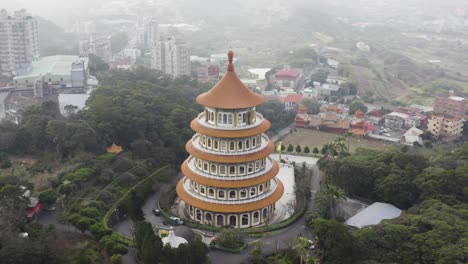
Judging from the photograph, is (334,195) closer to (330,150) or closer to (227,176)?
(227,176)

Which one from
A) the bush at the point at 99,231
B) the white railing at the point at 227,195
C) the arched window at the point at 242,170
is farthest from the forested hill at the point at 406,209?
the bush at the point at 99,231

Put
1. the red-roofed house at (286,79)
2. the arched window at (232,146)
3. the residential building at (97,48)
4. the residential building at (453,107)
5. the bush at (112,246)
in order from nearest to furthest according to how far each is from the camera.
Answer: the bush at (112,246)
the arched window at (232,146)
the residential building at (453,107)
the red-roofed house at (286,79)
the residential building at (97,48)

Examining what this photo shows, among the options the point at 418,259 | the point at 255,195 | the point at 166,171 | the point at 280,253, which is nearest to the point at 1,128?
the point at 166,171

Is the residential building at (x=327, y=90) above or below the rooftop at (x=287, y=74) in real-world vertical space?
below

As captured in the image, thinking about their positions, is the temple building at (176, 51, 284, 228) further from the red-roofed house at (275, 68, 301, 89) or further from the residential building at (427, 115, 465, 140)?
the red-roofed house at (275, 68, 301, 89)

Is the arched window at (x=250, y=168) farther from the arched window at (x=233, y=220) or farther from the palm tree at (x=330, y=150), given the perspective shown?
the palm tree at (x=330, y=150)

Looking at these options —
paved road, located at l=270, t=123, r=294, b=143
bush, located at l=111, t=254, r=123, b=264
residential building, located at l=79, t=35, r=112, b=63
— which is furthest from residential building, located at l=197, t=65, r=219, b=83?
bush, located at l=111, t=254, r=123, b=264

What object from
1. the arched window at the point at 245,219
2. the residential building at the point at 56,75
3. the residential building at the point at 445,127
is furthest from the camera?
the residential building at the point at 56,75
